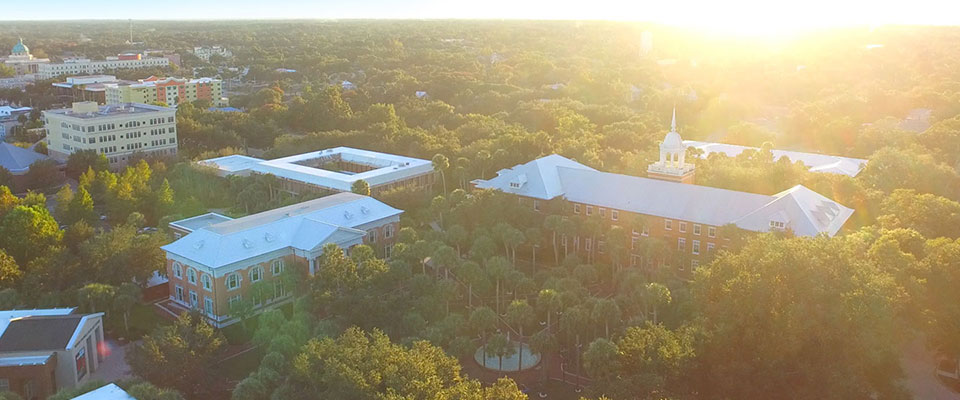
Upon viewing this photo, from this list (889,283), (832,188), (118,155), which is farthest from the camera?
(118,155)

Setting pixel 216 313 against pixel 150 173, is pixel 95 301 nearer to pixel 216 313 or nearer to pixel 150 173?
pixel 216 313

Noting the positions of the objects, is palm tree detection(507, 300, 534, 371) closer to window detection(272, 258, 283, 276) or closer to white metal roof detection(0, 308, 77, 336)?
window detection(272, 258, 283, 276)

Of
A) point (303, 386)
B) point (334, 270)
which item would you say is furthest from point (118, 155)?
point (303, 386)

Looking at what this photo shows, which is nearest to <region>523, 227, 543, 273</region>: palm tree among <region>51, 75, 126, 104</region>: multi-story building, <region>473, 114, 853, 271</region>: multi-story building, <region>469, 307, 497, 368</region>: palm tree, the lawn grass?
<region>473, 114, 853, 271</region>: multi-story building

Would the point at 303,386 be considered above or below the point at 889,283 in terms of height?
below

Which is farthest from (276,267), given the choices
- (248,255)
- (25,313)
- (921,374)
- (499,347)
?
(921,374)

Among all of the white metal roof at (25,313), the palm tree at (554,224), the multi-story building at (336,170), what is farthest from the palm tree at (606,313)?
the multi-story building at (336,170)

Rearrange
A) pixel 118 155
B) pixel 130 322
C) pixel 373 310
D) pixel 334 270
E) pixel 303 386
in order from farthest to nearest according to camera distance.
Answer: pixel 118 155 → pixel 130 322 → pixel 334 270 → pixel 373 310 → pixel 303 386
